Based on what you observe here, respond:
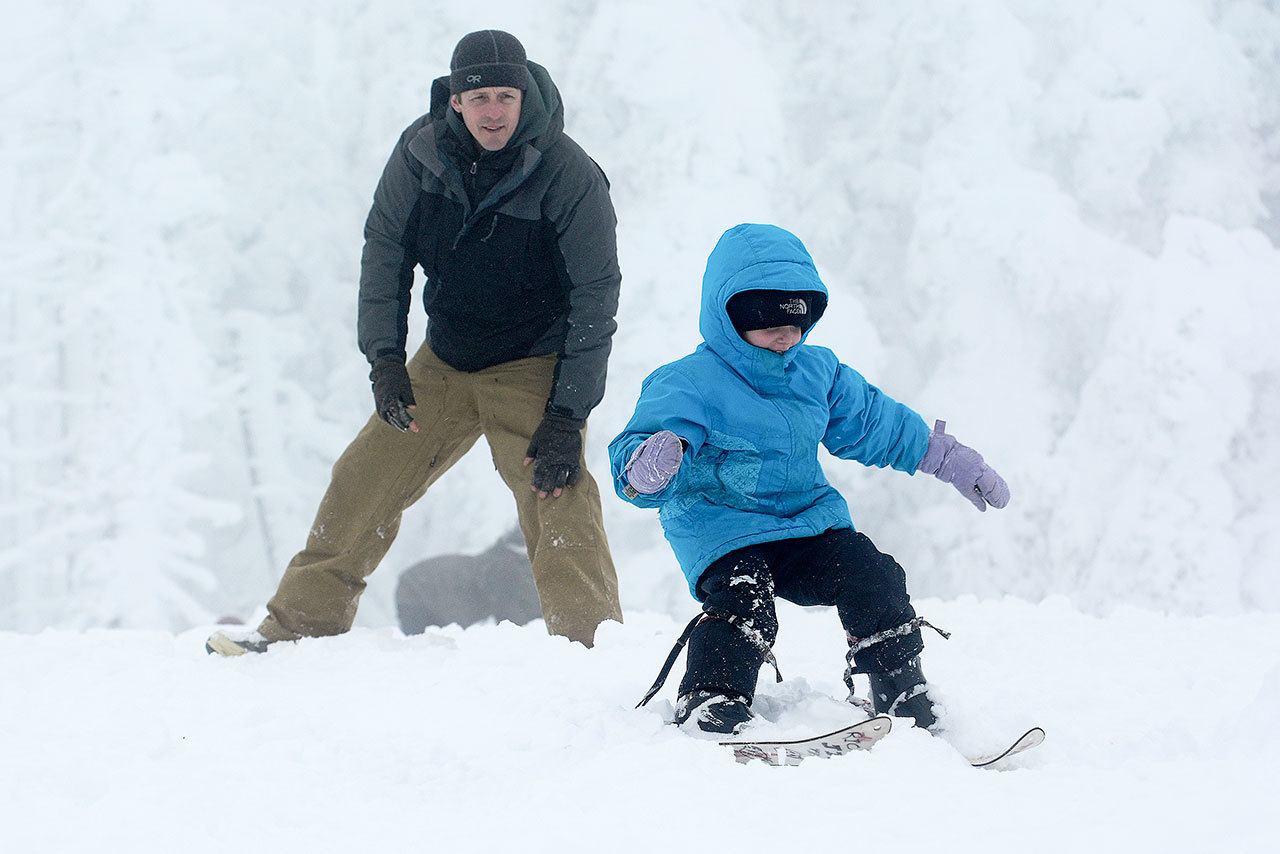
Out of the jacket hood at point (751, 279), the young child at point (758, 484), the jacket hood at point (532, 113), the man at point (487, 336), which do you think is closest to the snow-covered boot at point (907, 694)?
the young child at point (758, 484)

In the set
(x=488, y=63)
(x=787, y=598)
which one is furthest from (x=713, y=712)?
(x=488, y=63)

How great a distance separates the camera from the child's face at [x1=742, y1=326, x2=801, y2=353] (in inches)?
108

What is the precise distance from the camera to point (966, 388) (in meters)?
19.7

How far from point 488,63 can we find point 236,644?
201 centimetres

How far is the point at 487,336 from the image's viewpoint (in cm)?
379

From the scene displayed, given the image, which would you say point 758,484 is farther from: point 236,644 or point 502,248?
point 236,644

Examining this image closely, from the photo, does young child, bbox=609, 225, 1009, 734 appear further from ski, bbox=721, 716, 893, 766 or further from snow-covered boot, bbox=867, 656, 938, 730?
ski, bbox=721, 716, 893, 766

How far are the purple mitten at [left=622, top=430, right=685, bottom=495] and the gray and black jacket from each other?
114 cm

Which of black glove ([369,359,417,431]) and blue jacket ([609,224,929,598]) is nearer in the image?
blue jacket ([609,224,929,598])

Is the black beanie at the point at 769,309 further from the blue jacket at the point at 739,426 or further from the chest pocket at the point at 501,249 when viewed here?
the chest pocket at the point at 501,249

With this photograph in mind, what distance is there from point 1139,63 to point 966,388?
20.5 feet

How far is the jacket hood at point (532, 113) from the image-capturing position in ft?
11.4

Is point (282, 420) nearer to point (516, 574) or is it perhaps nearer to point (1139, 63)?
point (516, 574)

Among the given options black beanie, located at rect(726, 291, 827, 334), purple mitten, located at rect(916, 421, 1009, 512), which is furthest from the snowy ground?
black beanie, located at rect(726, 291, 827, 334)
